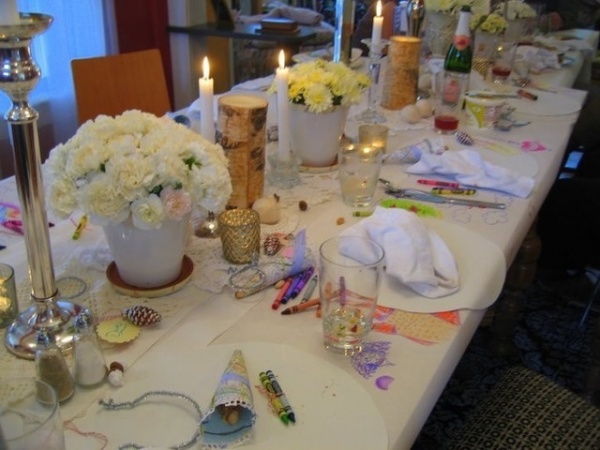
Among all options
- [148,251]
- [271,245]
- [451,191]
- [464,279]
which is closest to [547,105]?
[451,191]

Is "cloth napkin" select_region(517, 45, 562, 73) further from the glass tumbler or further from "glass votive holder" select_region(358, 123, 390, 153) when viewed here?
the glass tumbler

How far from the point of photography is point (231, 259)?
1024mm

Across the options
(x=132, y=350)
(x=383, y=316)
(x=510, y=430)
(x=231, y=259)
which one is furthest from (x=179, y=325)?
(x=510, y=430)

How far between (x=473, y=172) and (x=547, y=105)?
791 mm

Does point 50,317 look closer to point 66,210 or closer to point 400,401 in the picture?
point 66,210

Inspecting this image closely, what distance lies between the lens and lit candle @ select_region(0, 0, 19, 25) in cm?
66

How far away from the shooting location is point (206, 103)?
45.1 inches

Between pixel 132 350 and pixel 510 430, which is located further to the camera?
pixel 510 430

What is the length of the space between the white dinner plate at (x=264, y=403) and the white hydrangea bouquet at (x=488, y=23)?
188 centimetres

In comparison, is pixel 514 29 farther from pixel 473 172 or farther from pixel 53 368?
Result: pixel 53 368

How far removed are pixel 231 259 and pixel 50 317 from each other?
30cm

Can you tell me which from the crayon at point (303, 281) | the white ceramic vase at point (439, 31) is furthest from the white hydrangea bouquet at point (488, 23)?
the crayon at point (303, 281)

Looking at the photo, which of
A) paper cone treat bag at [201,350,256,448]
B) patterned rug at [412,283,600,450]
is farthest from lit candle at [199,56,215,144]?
patterned rug at [412,283,600,450]

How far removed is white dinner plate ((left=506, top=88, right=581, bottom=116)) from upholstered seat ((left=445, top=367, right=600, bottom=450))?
3.47ft
